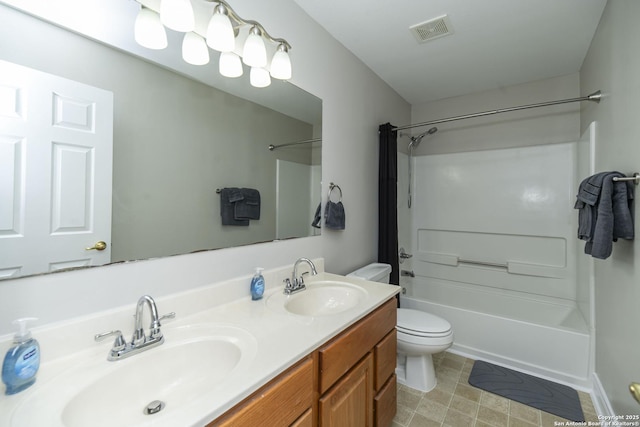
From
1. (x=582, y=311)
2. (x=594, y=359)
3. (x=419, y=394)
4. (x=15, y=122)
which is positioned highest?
(x=15, y=122)

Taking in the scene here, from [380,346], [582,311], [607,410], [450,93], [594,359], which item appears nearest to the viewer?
[380,346]

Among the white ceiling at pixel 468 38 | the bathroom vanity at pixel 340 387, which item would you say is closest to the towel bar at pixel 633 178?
the white ceiling at pixel 468 38

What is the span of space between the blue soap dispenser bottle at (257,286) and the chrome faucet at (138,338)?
1.37 ft

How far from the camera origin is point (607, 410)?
1.52m

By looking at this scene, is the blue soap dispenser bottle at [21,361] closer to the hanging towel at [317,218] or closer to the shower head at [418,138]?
the hanging towel at [317,218]

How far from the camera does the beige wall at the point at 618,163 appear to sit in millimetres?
1238

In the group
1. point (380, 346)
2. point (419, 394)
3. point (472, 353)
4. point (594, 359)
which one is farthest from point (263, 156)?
point (594, 359)

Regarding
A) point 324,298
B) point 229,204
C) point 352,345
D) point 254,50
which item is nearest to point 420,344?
point 324,298

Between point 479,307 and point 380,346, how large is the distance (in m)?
1.98

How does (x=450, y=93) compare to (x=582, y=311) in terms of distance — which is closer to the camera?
(x=582, y=311)

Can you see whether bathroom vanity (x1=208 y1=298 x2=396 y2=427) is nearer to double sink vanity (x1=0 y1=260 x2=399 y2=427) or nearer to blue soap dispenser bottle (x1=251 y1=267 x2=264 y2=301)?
double sink vanity (x1=0 y1=260 x2=399 y2=427)

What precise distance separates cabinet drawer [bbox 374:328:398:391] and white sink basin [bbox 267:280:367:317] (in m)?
0.24

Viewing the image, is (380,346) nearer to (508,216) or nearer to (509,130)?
(508,216)

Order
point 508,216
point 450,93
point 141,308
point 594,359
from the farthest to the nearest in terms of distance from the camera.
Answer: point 450,93, point 508,216, point 594,359, point 141,308
